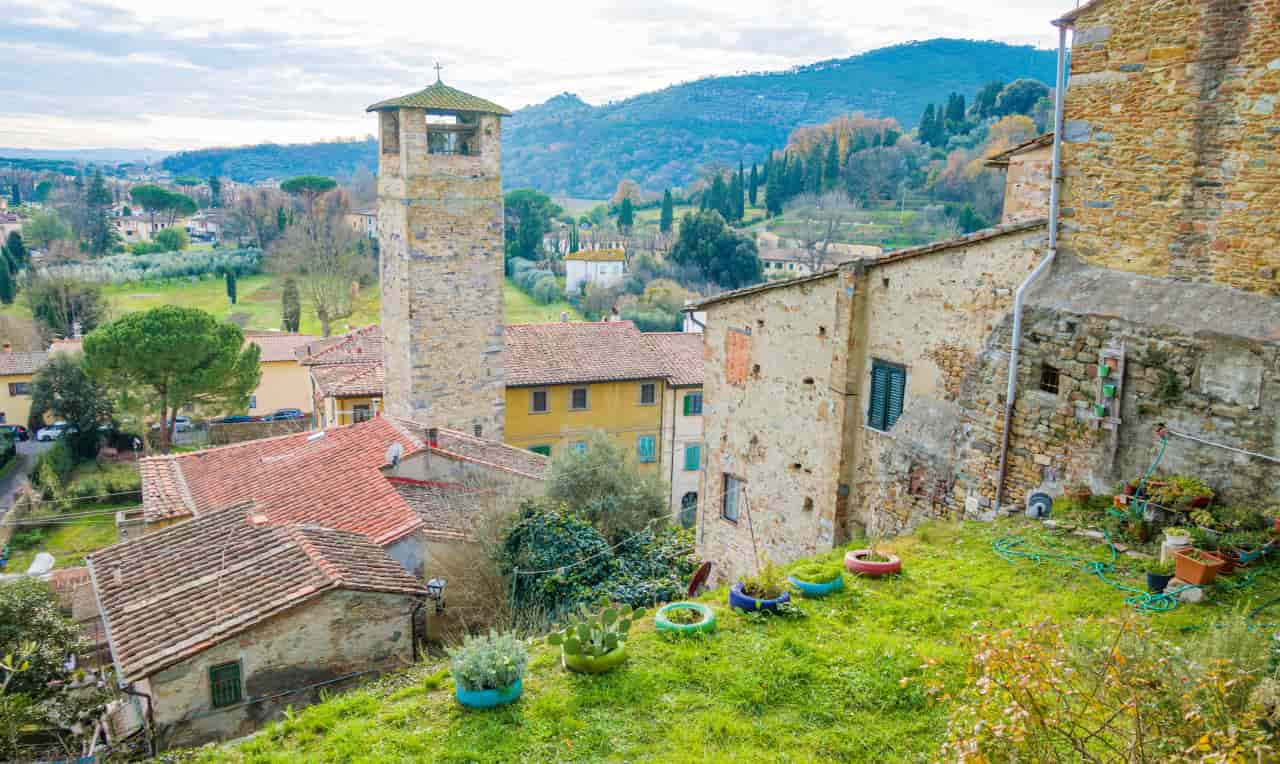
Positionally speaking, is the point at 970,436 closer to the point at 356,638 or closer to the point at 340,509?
the point at 356,638

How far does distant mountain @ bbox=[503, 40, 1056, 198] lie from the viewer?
146 metres

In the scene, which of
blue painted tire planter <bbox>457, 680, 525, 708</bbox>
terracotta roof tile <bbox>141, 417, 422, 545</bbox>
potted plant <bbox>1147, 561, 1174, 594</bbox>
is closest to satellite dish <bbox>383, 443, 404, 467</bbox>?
terracotta roof tile <bbox>141, 417, 422, 545</bbox>

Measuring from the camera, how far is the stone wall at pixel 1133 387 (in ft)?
24.0

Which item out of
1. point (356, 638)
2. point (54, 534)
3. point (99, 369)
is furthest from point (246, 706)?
point (99, 369)

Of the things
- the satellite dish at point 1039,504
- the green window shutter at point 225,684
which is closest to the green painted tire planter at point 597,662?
the satellite dish at point 1039,504

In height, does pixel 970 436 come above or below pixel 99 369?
above

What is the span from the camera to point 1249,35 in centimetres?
736

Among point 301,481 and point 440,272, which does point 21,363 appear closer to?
point 440,272

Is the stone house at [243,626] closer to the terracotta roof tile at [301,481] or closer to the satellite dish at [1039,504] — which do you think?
the terracotta roof tile at [301,481]

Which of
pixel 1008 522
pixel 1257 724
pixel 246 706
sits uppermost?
pixel 1257 724

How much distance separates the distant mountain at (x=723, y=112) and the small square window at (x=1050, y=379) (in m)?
127

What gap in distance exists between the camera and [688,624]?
7547 millimetres

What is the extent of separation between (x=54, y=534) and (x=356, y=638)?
24.1 m

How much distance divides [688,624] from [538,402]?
67.7 ft
